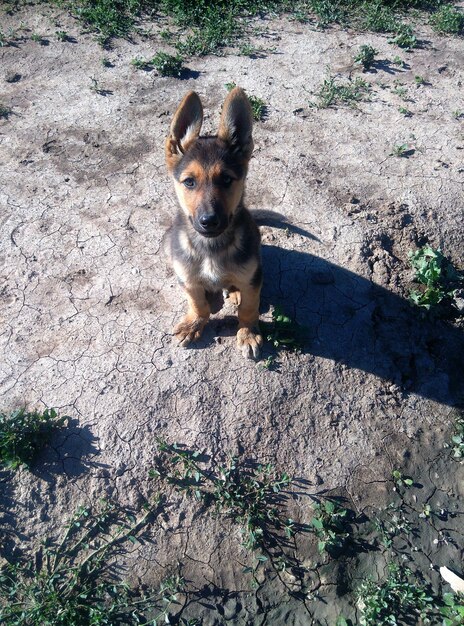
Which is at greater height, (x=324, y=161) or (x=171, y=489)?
(x=324, y=161)

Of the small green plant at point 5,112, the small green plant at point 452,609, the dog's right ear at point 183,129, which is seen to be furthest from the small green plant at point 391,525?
the small green plant at point 5,112

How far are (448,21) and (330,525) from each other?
7388mm

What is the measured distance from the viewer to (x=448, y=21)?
7207 millimetres

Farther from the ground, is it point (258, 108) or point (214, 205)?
point (214, 205)

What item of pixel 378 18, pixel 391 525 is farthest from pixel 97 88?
pixel 391 525

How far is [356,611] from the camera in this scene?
3.24 meters

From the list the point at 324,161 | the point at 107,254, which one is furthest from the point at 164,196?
the point at 324,161

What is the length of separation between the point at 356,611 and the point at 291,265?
2.88 metres

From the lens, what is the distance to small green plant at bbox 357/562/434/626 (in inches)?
123

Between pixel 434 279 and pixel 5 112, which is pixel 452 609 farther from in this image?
pixel 5 112

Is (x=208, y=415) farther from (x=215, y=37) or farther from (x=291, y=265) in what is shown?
(x=215, y=37)

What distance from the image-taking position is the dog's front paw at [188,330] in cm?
417

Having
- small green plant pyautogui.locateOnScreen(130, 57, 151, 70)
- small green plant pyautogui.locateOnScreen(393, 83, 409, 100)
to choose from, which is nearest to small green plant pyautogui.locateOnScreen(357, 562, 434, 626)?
small green plant pyautogui.locateOnScreen(393, 83, 409, 100)

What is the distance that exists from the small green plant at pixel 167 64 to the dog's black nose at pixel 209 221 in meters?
4.29
